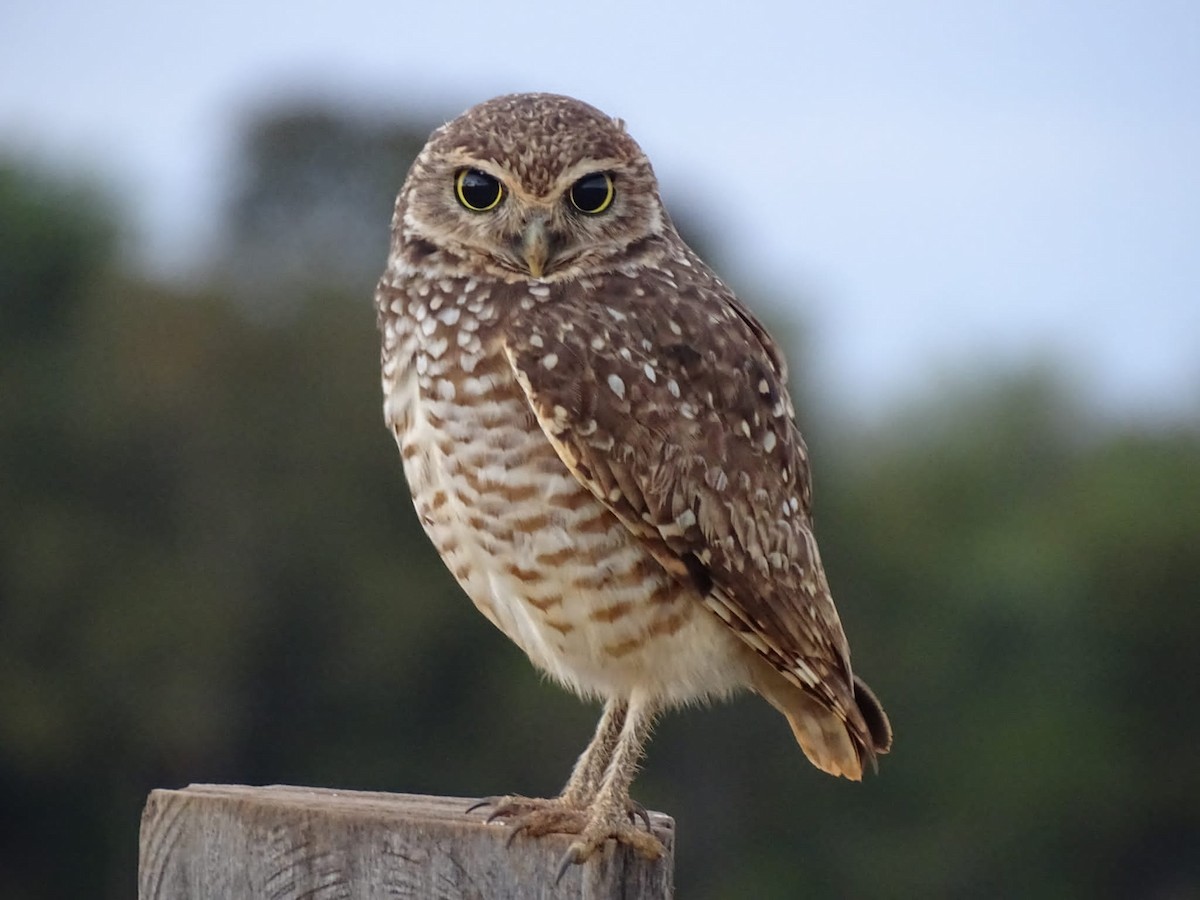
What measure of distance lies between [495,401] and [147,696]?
3961 cm

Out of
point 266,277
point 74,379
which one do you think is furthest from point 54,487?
point 266,277

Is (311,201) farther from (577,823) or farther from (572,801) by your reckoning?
(577,823)

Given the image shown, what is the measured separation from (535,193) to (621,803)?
170cm

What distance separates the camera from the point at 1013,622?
5791 cm

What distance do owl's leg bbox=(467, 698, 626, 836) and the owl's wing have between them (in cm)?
51

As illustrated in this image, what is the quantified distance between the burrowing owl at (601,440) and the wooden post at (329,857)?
986 mm

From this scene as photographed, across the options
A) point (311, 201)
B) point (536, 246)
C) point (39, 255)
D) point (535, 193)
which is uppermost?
point (535, 193)

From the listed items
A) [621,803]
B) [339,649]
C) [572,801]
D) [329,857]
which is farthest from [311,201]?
[329,857]

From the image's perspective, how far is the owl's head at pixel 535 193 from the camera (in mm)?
5867

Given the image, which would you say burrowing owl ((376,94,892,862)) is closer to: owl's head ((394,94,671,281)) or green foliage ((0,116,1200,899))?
owl's head ((394,94,671,281))

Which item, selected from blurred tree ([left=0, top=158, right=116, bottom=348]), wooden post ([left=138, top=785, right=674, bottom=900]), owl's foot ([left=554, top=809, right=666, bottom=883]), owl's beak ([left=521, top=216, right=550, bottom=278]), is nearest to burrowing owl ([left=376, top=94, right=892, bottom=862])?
owl's beak ([left=521, top=216, right=550, bottom=278])

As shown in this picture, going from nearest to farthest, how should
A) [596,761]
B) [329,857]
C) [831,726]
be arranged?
[329,857] < [596,761] < [831,726]

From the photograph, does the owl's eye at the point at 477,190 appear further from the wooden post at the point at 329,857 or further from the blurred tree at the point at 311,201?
the blurred tree at the point at 311,201

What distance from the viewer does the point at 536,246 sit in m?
5.83
